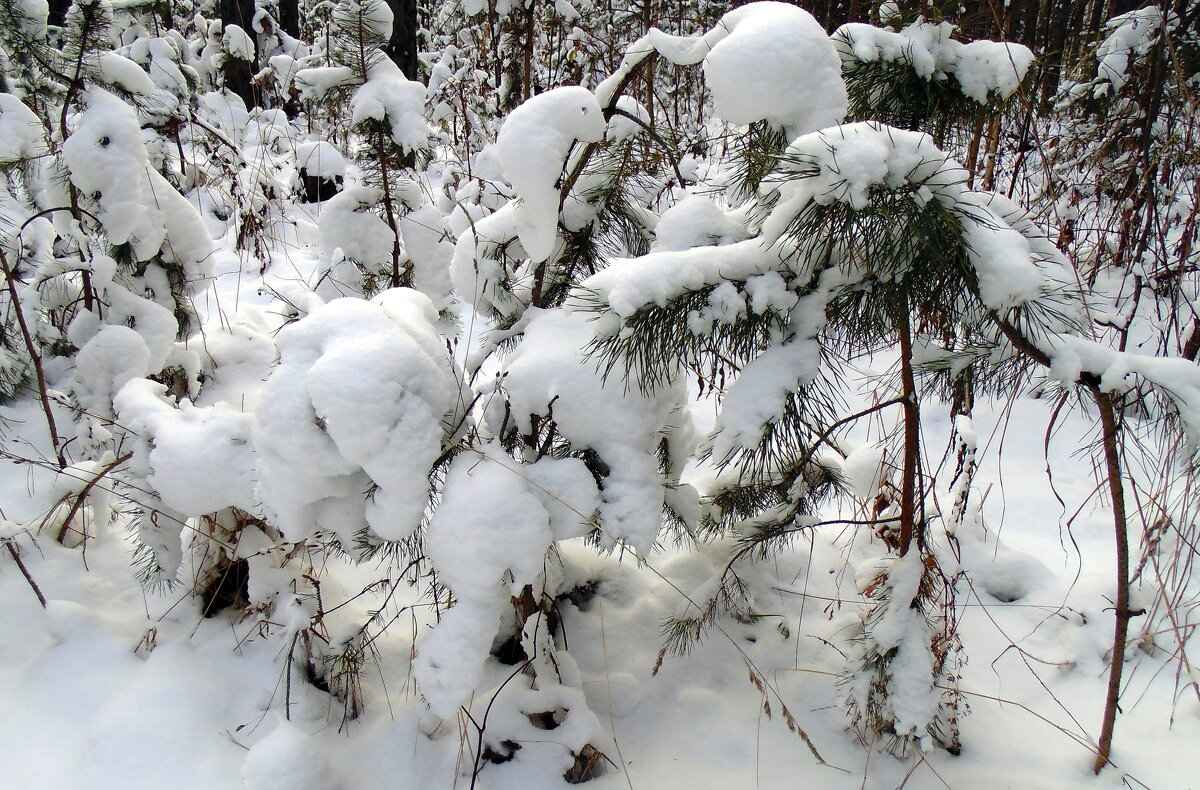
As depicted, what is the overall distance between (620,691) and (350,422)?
1018mm

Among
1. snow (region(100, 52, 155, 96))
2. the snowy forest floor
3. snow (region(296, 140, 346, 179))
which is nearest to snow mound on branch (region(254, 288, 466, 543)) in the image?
the snowy forest floor

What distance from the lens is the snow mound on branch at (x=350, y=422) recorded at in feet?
4.22

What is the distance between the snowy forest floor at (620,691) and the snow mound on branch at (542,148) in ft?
3.22

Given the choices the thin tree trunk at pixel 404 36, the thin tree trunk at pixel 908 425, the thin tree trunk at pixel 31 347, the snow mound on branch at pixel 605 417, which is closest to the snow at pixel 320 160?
the thin tree trunk at pixel 31 347

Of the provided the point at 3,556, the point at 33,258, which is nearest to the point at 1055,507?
the point at 3,556

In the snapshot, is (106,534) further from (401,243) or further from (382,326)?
(382,326)

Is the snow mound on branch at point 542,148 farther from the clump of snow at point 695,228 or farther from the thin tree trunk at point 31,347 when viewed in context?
the thin tree trunk at point 31,347

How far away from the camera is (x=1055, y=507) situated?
2693 millimetres

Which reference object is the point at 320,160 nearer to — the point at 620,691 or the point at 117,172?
the point at 117,172

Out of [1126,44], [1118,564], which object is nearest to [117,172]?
[1118,564]

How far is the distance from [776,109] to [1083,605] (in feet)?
5.94

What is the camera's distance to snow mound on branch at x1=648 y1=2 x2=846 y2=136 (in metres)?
1.20

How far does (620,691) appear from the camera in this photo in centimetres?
179

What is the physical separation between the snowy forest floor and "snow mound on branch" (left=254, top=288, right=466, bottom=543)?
0.46 meters
